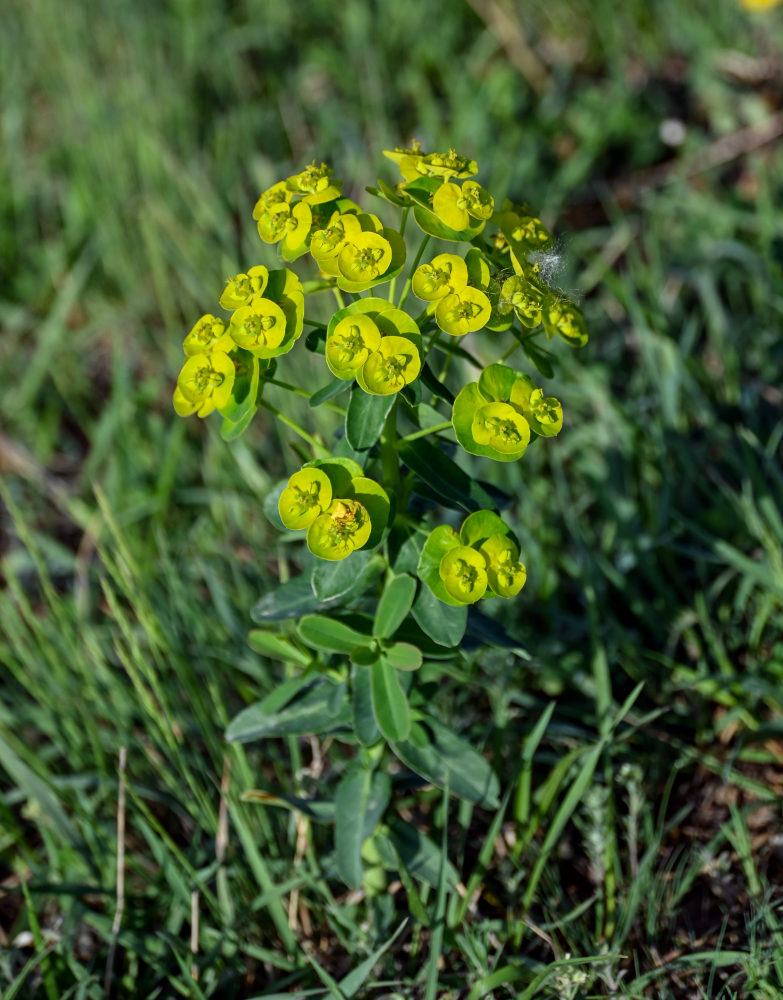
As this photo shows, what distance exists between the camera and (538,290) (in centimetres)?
116

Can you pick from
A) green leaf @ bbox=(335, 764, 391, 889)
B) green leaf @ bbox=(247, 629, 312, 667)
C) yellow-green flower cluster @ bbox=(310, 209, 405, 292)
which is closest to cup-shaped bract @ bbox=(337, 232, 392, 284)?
yellow-green flower cluster @ bbox=(310, 209, 405, 292)

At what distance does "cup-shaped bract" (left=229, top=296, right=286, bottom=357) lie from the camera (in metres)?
1.15

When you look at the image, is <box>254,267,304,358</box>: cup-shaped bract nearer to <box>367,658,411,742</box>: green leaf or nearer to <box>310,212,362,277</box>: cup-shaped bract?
<box>310,212,362,277</box>: cup-shaped bract

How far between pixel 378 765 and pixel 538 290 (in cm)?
80

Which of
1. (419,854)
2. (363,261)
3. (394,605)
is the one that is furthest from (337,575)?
(419,854)

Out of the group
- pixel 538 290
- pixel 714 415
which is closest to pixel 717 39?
pixel 714 415

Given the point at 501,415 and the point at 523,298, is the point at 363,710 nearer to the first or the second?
the point at 501,415

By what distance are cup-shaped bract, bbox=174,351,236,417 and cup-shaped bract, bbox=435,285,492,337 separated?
28cm

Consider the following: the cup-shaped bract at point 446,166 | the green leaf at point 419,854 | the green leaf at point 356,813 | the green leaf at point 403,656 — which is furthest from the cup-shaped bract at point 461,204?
the green leaf at point 419,854

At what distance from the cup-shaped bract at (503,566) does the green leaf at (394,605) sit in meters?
0.15

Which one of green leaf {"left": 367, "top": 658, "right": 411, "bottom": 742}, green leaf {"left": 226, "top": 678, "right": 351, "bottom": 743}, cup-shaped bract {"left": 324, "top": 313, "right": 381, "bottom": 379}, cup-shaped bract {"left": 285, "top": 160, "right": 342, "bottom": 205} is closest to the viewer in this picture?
cup-shaped bract {"left": 324, "top": 313, "right": 381, "bottom": 379}

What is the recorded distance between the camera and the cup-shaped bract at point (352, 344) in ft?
3.63

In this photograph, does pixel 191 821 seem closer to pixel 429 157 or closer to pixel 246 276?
pixel 246 276

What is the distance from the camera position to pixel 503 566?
117 cm
